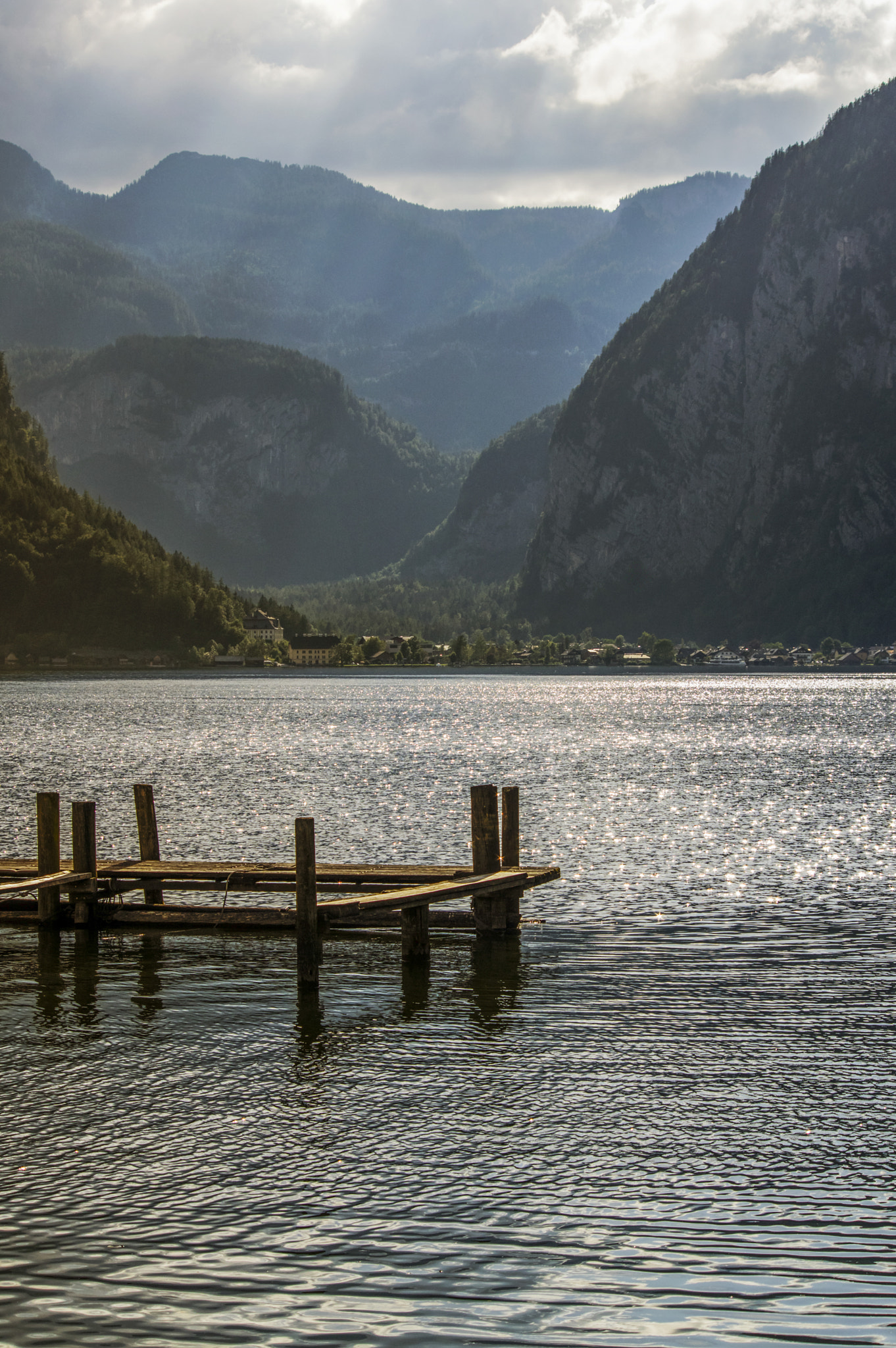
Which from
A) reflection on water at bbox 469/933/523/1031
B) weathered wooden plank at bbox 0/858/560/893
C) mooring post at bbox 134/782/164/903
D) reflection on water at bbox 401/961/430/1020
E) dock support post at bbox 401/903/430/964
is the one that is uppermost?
mooring post at bbox 134/782/164/903

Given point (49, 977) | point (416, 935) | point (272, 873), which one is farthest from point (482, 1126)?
point (272, 873)

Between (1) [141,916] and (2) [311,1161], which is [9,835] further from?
(2) [311,1161]

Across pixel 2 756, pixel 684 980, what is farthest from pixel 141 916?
pixel 2 756

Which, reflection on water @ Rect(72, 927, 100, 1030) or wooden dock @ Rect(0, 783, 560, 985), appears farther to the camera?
wooden dock @ Rect(0, 783, 560, 985)

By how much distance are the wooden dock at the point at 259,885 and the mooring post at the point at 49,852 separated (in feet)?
0.08

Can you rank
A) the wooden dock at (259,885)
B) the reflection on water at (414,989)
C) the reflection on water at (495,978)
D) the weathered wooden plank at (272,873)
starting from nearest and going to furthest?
the reflection on water at (495,978)
the reflection on water at (414,989)
the wooden dock at (259,885)
the weathered wooden plank at (272,873)

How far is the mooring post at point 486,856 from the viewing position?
2908 cm

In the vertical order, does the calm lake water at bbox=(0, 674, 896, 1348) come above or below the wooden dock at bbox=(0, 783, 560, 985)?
below

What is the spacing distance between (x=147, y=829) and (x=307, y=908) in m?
9.32

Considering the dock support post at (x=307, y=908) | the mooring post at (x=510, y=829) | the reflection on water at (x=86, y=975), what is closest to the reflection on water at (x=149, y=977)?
the reflection on water at (x=86, y=975)

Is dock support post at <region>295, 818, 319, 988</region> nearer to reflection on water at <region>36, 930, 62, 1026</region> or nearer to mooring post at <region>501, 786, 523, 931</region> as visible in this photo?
reflection on water at <region>36, 930, 62, 1026</region>

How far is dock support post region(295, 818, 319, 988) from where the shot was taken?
25312mm

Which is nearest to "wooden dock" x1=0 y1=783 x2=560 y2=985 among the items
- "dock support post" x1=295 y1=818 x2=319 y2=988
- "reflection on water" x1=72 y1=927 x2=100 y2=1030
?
"reflection on water" x1=72 y1=927 x2=100 y2=1030

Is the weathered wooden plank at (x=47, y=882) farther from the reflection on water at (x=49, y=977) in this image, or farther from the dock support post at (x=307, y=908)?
the dock support post at (x=307, y=908)
